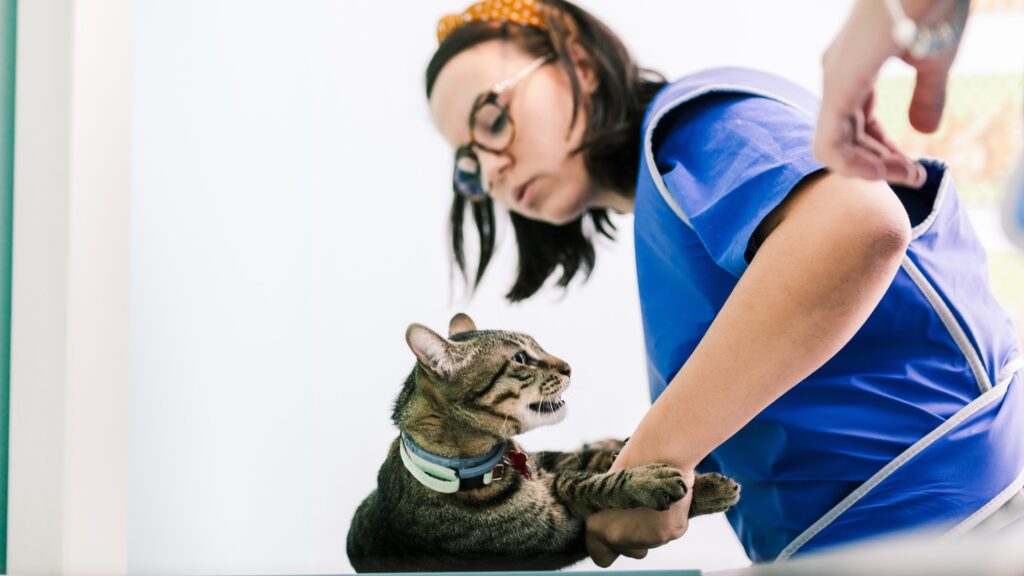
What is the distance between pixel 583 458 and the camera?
81 centimetres

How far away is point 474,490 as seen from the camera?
2.50 feet

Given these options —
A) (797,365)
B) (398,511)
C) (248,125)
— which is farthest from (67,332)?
(797,365)

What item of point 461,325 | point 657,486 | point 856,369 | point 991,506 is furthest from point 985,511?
point 461,325

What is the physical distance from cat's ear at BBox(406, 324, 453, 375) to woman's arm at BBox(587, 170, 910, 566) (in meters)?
0.18

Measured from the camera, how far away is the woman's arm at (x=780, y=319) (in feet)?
2.00

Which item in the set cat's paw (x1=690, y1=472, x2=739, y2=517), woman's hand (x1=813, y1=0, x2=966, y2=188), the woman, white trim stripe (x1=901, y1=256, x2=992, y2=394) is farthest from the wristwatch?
cat's paw (x1=690, y1=472, x2=739, y2=517)

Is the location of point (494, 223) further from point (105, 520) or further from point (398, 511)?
point (105, 520)

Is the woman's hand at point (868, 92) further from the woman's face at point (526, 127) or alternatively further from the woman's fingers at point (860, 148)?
the woman's face at point (526, 127)

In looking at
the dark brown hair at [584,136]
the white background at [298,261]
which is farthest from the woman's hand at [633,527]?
the dark brown hair at [584,136]

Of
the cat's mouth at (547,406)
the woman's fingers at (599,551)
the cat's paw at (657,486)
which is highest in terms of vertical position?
the cat's mouth at (547,406)

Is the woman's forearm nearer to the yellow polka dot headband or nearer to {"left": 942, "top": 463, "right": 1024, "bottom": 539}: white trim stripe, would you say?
{"left": 942, "top": 463, "right": 1024, "bottom": 539}: white trim stripe

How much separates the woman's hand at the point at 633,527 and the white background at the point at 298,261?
4.9 inches

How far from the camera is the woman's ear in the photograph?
0.86 metres

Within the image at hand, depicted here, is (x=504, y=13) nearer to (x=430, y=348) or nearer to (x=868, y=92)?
(x=430, y=348)
